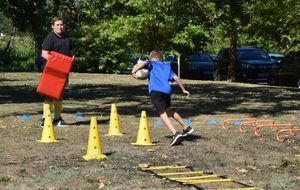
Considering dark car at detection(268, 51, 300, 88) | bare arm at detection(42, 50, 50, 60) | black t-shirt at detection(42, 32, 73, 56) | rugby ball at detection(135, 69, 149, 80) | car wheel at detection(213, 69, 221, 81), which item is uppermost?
black t-shirt at detection(42, 32, 73, 56)

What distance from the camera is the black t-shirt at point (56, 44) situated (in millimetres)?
10328

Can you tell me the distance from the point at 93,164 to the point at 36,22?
12.3m

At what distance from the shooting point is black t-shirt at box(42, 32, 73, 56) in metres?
10.3

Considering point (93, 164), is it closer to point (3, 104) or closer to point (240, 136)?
point (240, 136)

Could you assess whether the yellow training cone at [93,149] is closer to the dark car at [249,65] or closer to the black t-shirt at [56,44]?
the black t-shirt at [56,44]

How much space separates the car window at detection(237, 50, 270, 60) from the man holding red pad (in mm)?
17643

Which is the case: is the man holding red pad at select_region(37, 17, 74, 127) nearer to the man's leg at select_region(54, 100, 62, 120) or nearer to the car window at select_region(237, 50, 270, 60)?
the man's leg at select_region(54, 100, 62, 120)

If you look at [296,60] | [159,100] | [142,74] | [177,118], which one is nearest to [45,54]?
[142,74]

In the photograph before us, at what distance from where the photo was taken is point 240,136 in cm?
966

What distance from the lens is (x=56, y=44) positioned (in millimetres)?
10359

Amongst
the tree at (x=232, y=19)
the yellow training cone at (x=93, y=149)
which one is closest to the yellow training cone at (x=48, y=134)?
the yellow training cone at (x=93, y=149)

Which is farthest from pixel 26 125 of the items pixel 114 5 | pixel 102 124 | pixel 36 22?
pixel 114 5

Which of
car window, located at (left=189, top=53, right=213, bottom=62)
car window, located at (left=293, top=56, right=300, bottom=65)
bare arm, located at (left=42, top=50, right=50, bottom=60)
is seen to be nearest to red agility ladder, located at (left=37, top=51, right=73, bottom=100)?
bare arm, located at (left=42, top=50, right=50, bottom=60)

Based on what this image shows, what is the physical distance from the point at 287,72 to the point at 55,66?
54.0 feet
